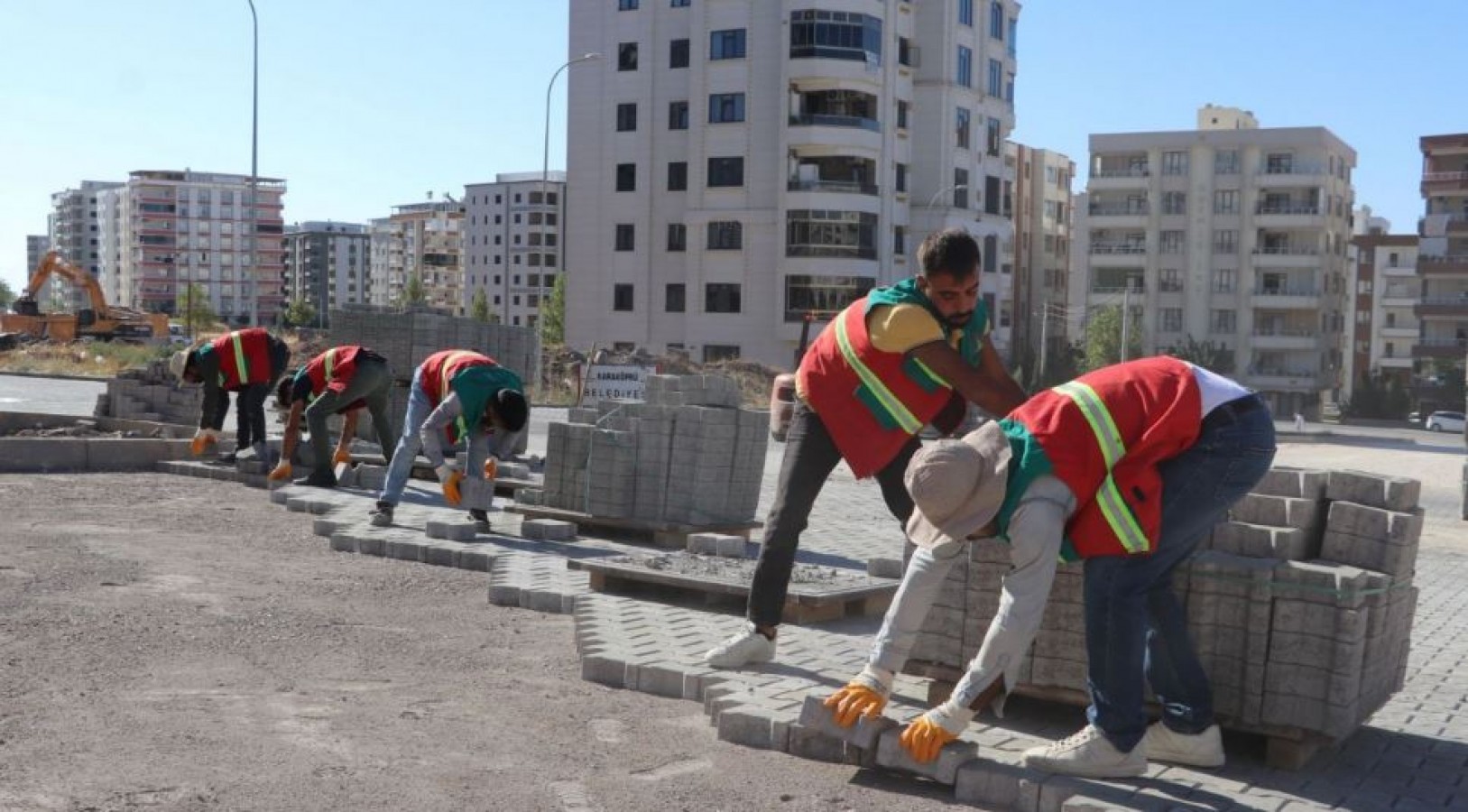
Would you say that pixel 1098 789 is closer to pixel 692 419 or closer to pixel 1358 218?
pixel 692 419

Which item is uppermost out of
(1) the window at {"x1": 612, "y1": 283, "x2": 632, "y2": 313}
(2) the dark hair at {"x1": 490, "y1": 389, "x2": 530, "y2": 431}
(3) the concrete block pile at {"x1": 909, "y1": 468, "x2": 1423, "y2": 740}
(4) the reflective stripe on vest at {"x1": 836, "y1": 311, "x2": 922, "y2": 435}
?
(1) the window at {"x1": 612, "y1": 283, "x2": 632, "y2": 313}

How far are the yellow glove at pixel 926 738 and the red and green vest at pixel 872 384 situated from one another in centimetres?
127

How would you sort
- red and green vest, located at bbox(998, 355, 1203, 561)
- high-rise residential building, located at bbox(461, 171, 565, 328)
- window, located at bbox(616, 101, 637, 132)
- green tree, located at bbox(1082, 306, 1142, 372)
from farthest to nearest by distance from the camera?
high-rise residential building, located at bbox(461, 171, 565, 328) < green tree, located at bbox(1082, 306, 1142, 372) < window, located at bbox(616, 101, 637, 132) < red and green vest, located at bbox(998, 355, 1203, 561)

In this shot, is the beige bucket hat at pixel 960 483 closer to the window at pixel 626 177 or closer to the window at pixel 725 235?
the window at pixel 725 235

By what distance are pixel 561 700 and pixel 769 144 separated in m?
50.6

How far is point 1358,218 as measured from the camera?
122875 mm

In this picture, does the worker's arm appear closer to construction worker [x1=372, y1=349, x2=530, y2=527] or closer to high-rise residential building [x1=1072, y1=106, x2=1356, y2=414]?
construction worker [x1=372, y1=349, x2=530, y2=527]

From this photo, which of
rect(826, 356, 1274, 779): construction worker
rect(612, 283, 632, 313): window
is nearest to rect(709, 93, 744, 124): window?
rect(612, 283, 632, 313): window

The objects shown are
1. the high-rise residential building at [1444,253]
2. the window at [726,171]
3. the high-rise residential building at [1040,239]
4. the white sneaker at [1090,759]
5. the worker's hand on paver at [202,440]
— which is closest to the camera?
the white sneaker at [1090,759]

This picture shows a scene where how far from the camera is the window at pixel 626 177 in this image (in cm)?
5756

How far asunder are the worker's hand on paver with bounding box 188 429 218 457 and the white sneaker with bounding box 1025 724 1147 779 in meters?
11.3

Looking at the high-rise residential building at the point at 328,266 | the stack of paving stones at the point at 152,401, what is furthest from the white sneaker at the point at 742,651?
the high-rise residential building at the point at 328,266

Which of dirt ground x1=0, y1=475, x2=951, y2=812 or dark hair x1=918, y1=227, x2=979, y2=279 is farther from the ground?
dark hair x1=918, y1=227, x2=979, y2=279

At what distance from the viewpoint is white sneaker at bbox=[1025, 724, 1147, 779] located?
4.66 meters
